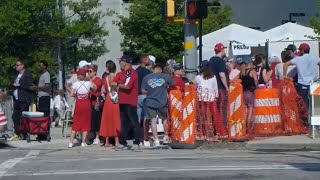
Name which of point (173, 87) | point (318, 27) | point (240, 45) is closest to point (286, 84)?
point (173, 87)

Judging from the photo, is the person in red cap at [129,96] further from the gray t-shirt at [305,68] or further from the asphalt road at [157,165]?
the gray t-shirt at [305,68]

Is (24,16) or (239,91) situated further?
(24,16)

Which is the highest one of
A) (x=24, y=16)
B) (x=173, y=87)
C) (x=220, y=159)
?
(x=24, y=16)

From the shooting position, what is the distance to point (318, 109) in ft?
61.5

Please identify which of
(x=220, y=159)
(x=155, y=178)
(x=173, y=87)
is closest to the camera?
(x=155, y=178)

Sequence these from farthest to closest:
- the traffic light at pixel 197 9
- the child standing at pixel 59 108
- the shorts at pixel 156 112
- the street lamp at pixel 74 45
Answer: the street lamp at pixel 74 45, the child standing at pixel 59 108, the traffic light at pixel 197 9, the shorts at pixel 156 112

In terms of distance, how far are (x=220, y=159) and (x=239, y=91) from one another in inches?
120

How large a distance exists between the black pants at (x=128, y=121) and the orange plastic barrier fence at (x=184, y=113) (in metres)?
0.75

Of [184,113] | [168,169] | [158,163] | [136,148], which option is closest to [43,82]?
[136,148]

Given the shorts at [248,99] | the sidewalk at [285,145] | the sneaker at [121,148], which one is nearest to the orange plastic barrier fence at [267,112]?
the shorts at [248,99]

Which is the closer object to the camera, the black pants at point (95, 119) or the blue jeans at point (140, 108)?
→ the black pants at point (95, 119)

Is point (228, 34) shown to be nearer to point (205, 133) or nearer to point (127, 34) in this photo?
point (127, 34)

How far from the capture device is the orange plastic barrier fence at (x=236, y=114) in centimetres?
1866

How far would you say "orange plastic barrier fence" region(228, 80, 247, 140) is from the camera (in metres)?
18.7
